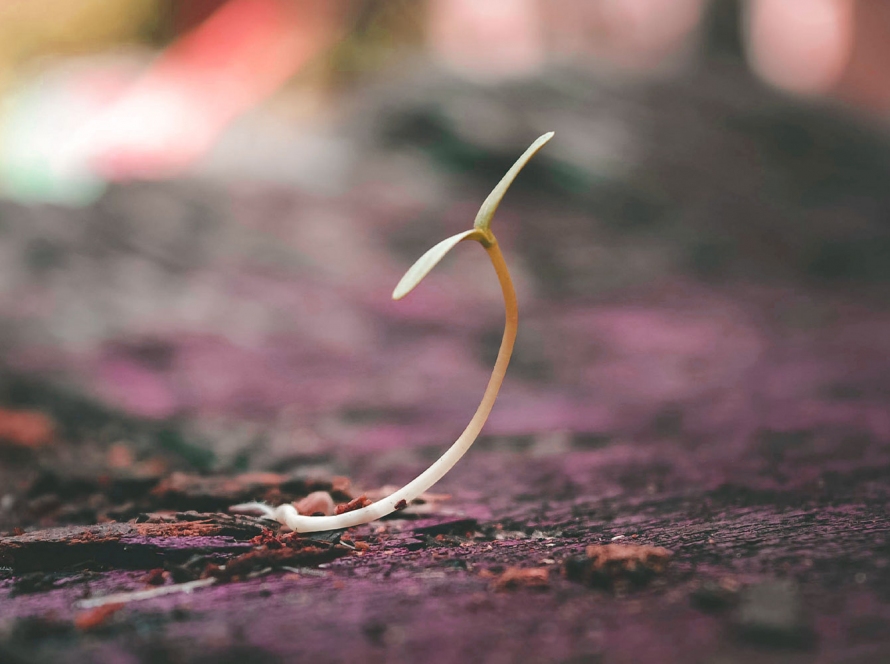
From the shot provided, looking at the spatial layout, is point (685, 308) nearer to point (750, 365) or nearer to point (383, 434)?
point (750, 365)

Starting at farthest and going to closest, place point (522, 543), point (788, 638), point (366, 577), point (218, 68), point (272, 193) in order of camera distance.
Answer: point (218, 68), point (272, 193), point (522, 543), point (366, 577), point (788, 638)

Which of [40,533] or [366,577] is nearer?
[366,577]

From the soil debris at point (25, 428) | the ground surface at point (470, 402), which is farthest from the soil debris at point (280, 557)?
the soil debris at point (25, 428)

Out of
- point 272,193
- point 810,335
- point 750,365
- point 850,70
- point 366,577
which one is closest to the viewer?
point 366,577

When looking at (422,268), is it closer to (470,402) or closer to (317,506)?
(317,506)

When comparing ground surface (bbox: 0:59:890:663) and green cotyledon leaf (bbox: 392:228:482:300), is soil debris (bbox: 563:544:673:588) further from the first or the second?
green cotyledon leaf (bbox: 392:228:482:300)

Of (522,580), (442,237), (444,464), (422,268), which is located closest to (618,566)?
(522,580)

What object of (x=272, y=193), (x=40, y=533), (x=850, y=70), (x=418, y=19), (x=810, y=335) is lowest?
(x=40, y=533)

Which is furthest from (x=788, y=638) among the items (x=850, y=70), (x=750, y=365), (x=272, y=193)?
(x=850, y=70)
